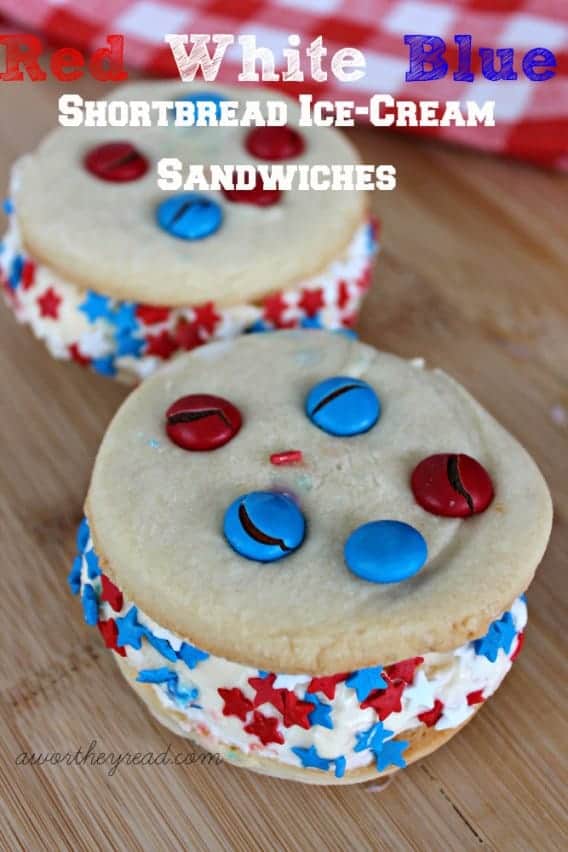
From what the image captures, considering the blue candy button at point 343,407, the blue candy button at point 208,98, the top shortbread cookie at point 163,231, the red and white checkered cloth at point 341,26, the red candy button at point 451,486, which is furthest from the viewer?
the red and white checkered cloth at point 341,26

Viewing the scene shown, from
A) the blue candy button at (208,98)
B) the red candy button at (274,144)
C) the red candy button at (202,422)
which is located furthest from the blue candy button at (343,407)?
the blue candy button at (208,98)

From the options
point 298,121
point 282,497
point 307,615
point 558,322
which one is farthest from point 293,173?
point 307,615

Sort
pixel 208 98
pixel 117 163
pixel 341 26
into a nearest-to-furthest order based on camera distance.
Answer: pixel 117 163 < pixel 208 98 < pixel 341 26

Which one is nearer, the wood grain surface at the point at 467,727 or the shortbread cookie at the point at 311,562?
the shortbread cookie at the point at 311,562

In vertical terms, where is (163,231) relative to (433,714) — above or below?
above

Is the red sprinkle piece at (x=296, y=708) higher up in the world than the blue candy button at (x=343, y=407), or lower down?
lower down

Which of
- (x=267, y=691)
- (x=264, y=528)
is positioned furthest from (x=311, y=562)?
(x=267, y=691)

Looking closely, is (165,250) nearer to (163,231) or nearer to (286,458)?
(163,231)

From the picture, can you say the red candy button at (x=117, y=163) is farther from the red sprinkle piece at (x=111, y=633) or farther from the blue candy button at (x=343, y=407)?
the red sprinkle piece at (x=111, y=633)
